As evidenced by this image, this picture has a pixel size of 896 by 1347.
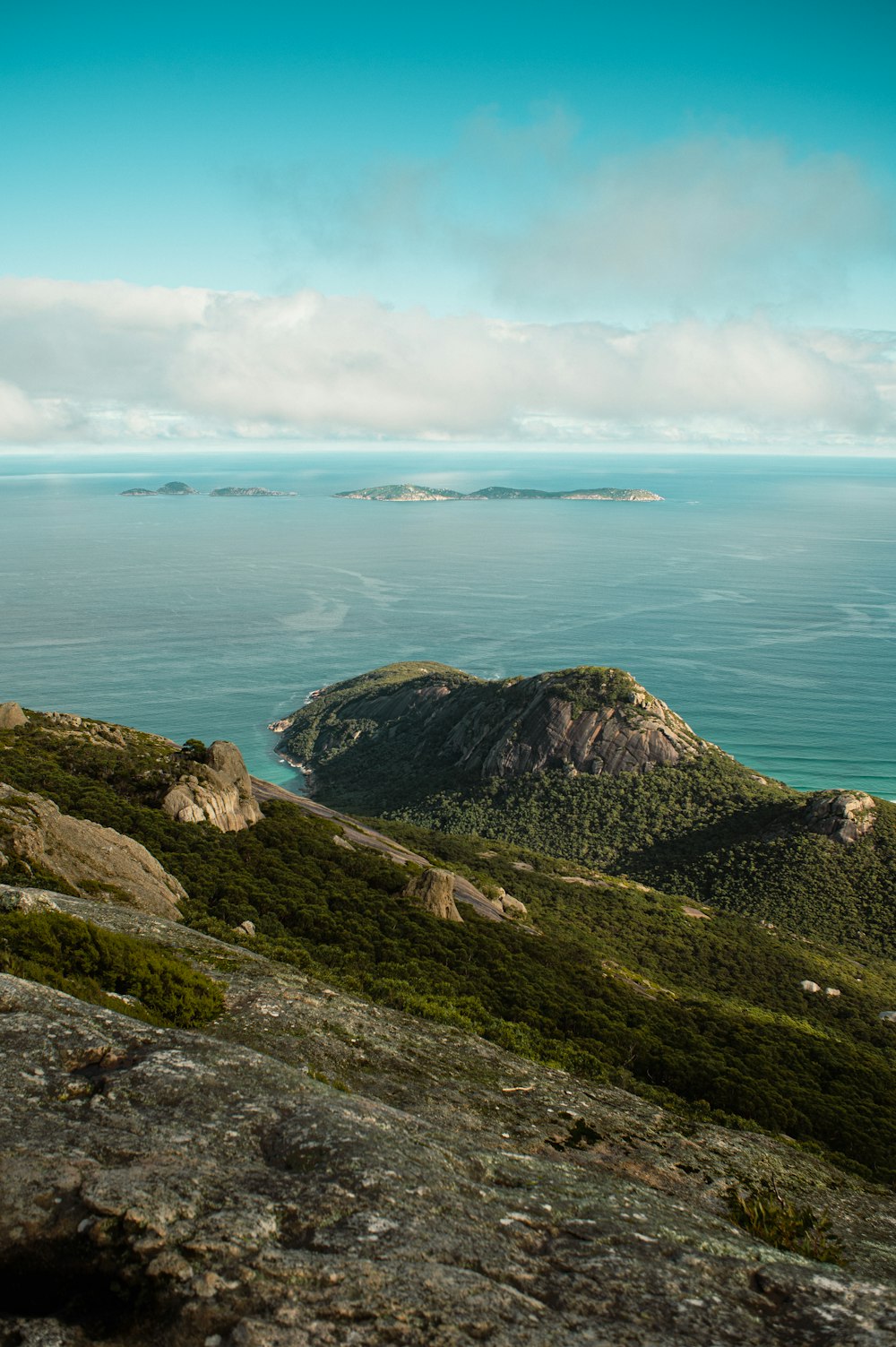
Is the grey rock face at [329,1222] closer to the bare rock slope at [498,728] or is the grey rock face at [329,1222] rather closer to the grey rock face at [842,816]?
the grey rock face at [842,816]

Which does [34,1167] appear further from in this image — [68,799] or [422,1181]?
[68,799]

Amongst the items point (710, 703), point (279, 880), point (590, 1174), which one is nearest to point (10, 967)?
point (590, 1174)

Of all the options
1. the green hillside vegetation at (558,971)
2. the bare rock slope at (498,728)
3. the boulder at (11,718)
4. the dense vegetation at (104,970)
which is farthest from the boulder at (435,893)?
the bare rock slope at (498,728)

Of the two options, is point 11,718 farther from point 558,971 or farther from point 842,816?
point 842,816

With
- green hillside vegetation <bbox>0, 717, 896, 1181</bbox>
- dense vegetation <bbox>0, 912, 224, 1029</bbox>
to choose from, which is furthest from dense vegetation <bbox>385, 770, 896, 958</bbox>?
dense vegetation <bbox>0, 912, 224, 1029</bbox>

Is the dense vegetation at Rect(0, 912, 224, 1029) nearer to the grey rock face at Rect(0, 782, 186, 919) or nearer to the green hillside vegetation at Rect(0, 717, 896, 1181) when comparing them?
the green hillside vegetation at Rect(0, 717, 896, 1181)

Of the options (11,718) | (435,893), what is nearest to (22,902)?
(435,893)

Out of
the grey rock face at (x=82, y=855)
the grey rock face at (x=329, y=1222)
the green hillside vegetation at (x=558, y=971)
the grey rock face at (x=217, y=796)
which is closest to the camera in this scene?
the grey rock face at (x=329, y=1222)
